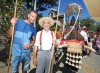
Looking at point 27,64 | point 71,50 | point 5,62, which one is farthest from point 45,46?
point 5,62

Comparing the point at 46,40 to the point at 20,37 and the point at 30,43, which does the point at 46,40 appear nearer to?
the point at 30,43

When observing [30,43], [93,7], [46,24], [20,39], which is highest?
[93,7]

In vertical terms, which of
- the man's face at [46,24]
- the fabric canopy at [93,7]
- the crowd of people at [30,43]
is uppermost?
the fabric canopy at [93,7]

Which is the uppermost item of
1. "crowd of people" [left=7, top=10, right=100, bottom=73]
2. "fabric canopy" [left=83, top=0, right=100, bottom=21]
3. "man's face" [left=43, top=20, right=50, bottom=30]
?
"fabric canopy" [left=83, top=0, right=100, bottom=21]

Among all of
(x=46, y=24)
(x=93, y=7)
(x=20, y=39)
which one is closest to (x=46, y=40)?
(x=46, y=24)

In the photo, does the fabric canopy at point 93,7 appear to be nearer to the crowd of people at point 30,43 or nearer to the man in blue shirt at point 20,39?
the crowd of people at point 30,43

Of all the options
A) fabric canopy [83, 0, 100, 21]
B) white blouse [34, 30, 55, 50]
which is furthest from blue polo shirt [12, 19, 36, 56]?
fabric canopy [83, 0, 100, 21]

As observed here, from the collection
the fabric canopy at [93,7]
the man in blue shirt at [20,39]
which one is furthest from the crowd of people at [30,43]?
the fabric canopy at [93,7]

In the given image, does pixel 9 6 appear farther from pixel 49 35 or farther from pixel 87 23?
pixel 87 23

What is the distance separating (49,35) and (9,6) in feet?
7.02

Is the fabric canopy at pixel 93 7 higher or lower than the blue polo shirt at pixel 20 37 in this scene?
higher

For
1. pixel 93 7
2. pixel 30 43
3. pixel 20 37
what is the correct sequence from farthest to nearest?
pixel 93 7, pixel 30 43, pixel 20 37

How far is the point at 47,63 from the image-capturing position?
11.4 ft

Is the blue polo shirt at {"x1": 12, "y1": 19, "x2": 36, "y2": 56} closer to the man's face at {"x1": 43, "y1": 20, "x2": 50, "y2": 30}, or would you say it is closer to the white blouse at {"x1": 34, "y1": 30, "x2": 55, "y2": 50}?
the white blouse at {"x1": 34, "y1": 30, "x2": 55, "y2": 50}
